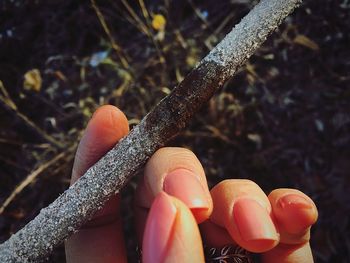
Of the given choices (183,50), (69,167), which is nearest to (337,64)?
(183,50)

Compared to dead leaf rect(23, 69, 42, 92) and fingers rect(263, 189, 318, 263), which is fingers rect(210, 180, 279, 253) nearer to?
fingers rect(263, 189, 318, 263)

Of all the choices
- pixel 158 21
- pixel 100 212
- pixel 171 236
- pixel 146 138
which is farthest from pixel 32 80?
pixel 171 236

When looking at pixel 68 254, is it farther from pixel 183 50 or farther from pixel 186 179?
pixel 183 50

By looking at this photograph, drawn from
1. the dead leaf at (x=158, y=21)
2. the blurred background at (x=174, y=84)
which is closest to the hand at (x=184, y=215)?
the blurred background at (x=174, y=84)

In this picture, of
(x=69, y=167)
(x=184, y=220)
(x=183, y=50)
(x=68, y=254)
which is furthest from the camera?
(x=183, y=50)

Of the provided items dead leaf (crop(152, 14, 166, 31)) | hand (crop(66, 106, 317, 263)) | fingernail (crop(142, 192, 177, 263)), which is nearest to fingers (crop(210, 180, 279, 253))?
hand (crop(66, 106, 317, 263))

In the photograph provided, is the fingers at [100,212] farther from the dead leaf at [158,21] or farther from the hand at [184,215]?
the dead leaf at [158,21]
